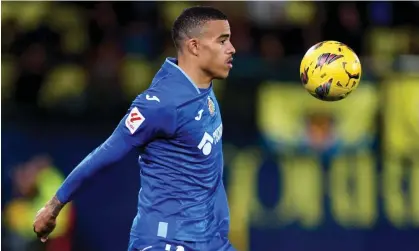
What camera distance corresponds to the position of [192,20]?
20.4ft

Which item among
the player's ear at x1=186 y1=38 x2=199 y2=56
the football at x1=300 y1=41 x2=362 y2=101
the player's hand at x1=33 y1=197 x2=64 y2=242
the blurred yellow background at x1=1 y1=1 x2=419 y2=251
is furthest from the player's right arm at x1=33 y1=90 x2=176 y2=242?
the blurred yellow background at x1=1 y1=1 x2=419 y2=251

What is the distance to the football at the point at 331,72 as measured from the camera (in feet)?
21.3

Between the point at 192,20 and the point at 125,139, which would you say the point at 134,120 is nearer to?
the point at 125,139

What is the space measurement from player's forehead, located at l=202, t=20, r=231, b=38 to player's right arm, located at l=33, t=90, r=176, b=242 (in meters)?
0.60

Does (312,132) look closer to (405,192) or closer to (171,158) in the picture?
(405,192)

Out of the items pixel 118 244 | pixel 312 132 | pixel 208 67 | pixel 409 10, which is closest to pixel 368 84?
pixel 312 132

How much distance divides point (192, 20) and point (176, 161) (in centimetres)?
95

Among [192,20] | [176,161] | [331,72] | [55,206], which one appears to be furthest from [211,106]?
[55,206]

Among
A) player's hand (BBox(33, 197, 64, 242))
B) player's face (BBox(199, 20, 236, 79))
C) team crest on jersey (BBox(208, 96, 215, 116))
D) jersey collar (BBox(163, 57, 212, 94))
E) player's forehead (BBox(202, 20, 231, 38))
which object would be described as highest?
player's forehead (BBox(202, 20, 231, 38))

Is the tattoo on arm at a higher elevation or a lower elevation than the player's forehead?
lower

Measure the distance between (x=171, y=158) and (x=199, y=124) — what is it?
0.28 metres

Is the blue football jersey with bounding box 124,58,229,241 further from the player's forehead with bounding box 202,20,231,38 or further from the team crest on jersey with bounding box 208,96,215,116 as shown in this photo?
the player's forehead with bounding box 202,20,231,38

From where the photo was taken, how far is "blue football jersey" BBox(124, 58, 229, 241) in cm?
586

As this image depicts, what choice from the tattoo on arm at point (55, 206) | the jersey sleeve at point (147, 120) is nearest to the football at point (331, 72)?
the jersey sleeve at point (147, 120)
